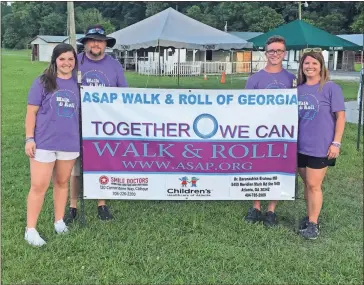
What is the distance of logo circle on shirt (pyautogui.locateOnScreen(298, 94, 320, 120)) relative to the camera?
4.02m

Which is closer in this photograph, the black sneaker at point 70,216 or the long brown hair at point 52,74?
the long brown hair at point 52,74

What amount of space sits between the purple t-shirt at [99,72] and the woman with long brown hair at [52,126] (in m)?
0.29

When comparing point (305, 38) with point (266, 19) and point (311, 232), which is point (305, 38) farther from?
point (266, 19)

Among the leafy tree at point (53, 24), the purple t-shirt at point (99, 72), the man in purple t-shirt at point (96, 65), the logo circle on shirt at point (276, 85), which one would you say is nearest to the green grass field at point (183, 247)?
the man in purple t-shirt at point (96, 65)

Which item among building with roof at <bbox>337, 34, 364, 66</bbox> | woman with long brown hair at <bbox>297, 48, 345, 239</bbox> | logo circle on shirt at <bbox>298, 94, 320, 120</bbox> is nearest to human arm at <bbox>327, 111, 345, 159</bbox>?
woman with long brown hair at <bbox>297, 48, 345, 239</bbox>

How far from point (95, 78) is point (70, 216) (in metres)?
1.40

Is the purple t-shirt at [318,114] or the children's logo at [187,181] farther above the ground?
the purple t-shirt at [318,114]

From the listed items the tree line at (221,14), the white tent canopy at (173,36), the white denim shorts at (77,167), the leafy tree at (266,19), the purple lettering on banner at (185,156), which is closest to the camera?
the purple lettering on banner at (185,156)

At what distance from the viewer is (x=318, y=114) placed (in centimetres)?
400

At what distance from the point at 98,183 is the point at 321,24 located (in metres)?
53.7

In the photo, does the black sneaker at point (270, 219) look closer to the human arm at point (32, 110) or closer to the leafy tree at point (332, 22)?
the human arm at point (32, 110)

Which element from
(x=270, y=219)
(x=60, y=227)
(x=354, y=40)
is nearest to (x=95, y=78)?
(x=60, y=227)

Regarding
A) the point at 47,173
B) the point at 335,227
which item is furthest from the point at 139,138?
the point at 335,227

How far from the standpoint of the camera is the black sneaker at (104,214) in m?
4.52
